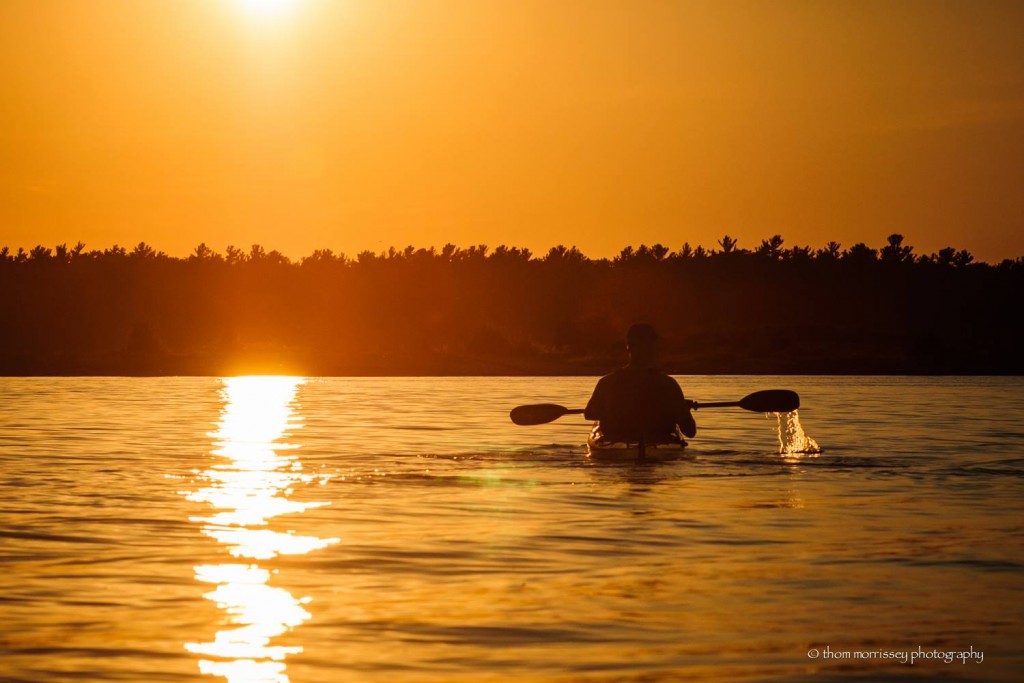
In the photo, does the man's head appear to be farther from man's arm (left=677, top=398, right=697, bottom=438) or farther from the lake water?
the lake water

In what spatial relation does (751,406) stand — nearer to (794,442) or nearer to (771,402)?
(771,402)

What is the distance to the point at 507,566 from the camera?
966 cm

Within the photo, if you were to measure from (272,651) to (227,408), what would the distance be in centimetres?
3248

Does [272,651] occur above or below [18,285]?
below

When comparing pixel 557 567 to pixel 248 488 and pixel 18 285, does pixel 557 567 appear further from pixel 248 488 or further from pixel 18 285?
pixel 18 285

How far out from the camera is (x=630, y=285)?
123625mm

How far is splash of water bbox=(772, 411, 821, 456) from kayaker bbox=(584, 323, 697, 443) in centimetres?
331

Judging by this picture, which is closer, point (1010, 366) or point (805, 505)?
point (805, 505)

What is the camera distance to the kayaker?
1709 cm

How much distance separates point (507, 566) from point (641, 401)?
7.96 m

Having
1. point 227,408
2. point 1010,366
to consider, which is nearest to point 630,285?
point 1010,366

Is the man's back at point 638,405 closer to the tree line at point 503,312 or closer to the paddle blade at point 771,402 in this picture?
the paddle blade at point 771,402

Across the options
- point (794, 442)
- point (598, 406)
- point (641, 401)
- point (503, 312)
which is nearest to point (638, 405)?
point (641, 401)

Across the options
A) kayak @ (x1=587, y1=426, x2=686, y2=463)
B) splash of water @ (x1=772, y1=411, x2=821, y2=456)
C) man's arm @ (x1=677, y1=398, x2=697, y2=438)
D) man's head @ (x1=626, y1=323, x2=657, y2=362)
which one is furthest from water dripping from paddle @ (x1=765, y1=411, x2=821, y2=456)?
man's head @ (x1=626, y1=323, x2=657, y2=362)
